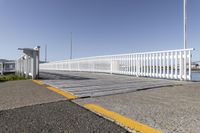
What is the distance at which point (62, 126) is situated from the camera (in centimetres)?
160

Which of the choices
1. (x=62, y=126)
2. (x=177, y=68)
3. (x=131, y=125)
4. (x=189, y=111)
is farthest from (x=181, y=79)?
(x=62, y=126)

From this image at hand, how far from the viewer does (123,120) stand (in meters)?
1.74

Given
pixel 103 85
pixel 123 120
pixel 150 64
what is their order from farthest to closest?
pixel 150 64 → pixel 103 85 → pixel 123 120

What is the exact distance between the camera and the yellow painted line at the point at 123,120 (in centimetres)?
149

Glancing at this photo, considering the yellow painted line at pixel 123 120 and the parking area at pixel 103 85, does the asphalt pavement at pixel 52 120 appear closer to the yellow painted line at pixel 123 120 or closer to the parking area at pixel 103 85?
the yellow painted line at pixel 123 120

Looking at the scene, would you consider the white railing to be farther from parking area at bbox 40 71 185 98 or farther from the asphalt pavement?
the asphalt pavement

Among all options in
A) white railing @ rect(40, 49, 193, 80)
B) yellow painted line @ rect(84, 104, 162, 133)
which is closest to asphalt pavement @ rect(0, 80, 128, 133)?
yellow painted line @ rect(84, 104, 162, 133)

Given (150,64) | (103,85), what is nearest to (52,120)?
Answer: (103,85)

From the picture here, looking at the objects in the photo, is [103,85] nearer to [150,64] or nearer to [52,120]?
[52,120]

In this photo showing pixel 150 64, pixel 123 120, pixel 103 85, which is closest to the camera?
pixel 123 120

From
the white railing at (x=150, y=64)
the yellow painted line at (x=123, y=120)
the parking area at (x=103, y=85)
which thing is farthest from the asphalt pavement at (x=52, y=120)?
the white railing at (x=150, y=64)

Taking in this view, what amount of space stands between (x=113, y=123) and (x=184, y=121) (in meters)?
0.86

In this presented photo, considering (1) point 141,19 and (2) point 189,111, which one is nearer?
(2) point 189,111

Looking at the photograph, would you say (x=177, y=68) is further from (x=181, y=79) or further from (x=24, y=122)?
(x=24, y=122)
